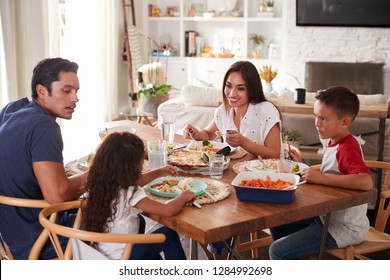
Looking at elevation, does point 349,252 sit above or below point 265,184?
below

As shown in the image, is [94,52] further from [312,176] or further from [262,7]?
[312,176]

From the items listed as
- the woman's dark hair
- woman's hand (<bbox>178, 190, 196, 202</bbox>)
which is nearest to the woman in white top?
the woman's dark hair

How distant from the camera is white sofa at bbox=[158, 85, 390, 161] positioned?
4465 millimetres

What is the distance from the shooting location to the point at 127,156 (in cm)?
206

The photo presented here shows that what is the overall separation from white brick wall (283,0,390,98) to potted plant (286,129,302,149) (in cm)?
309

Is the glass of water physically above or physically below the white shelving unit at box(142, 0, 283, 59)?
below

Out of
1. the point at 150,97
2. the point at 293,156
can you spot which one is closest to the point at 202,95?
the point at 150,97

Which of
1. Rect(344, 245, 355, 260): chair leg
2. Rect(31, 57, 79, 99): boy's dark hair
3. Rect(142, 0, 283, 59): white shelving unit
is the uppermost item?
Rect(142, 0, 283, 59): white shelving unit

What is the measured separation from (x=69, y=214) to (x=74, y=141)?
3.87 m

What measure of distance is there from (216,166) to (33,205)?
0.71m

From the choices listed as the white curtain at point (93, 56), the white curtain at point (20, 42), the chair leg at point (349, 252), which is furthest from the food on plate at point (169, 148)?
the white curtain at point (93, 56)

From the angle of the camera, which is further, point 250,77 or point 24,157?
point 250,77

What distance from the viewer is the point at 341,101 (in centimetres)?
240

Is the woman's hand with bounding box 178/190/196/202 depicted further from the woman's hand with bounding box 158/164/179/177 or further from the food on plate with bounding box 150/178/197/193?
the woman's hand with bounding box 158/164/179/177
